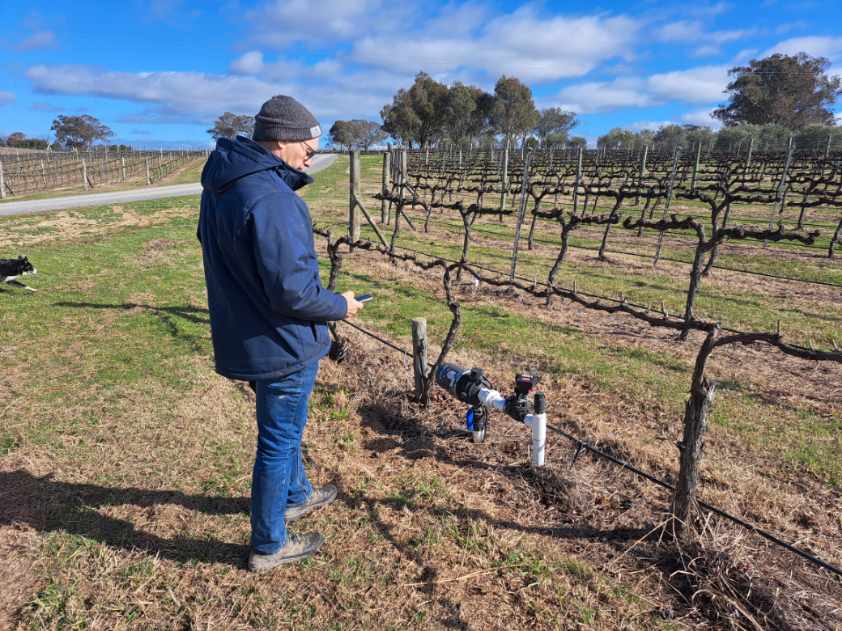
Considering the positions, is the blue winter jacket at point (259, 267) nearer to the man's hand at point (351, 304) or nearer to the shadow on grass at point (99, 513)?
the man's hand at point (351, 304)

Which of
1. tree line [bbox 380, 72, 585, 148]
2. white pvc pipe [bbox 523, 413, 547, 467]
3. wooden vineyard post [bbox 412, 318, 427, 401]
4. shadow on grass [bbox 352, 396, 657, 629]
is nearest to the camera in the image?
shadow on grass [bbox 352, 396, 657, 629]

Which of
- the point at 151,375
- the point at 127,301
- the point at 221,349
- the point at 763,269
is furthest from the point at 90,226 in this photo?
the point at 763,269

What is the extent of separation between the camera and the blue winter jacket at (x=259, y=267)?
2.06m

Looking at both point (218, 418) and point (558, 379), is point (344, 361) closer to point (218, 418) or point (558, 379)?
point (218, 418)

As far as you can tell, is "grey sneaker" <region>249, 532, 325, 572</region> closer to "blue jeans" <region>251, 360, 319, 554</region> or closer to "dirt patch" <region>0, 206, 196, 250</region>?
"blue jeans" <region>251, 360, 319, 554</region>

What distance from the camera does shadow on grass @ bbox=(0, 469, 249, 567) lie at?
279cm

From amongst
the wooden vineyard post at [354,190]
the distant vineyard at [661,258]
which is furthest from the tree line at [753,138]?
the wooden vineyard post at [354,190]

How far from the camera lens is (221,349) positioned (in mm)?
2295

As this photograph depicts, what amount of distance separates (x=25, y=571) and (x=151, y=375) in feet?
8.56

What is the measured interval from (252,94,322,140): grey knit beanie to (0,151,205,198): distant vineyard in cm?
2867

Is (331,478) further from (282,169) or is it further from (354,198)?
(354,198)

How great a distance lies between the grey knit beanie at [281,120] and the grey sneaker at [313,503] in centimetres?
200

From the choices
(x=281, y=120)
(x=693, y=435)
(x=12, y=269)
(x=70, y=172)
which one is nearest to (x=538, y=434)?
(x=693, y=435)

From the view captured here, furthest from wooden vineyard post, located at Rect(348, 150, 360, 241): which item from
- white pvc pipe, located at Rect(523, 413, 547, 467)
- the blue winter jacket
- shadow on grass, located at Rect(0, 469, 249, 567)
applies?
the blue winter jacket
